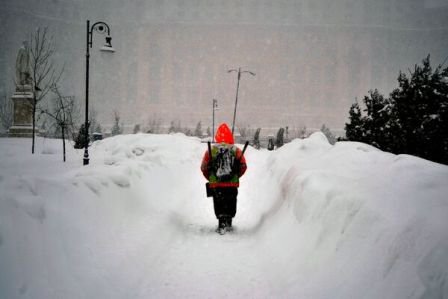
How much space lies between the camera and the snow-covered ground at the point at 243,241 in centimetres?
293

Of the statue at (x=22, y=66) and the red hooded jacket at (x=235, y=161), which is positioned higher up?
the statue at (x=22, y=66)

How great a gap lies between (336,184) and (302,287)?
6.07ft

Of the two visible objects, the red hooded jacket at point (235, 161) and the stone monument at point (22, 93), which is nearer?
the red hooded jacket at point (235, 161)

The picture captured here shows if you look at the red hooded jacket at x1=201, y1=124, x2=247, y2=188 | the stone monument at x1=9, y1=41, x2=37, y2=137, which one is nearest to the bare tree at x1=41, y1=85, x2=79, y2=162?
the stone monument at x1=9, y1=41, x2=37, y2=137

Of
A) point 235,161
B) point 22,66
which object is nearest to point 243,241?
point 235,161

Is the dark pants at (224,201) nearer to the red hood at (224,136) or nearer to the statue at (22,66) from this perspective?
the red hood at (224,136)

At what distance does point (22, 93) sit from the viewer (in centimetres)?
2756

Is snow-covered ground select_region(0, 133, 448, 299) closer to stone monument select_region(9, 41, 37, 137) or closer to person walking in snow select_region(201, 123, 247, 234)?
person walking in snow select_region(201, 123, 247, 234)

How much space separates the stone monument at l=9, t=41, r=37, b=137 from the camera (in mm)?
27547

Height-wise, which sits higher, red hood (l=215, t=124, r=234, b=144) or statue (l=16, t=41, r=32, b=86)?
statue (l=16, t=41, r=32, b=86)

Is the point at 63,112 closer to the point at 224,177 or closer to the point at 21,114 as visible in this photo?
the point at 21,114

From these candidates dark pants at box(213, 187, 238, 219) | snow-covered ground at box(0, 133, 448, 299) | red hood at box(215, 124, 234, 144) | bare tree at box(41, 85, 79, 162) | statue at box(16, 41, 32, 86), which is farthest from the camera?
statue at box(16, 41, 32, 86)

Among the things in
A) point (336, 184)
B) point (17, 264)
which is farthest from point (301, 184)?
point (17, 264)

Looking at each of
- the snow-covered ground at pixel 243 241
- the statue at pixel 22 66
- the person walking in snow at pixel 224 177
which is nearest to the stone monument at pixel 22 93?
the statue at pixel 22 66
